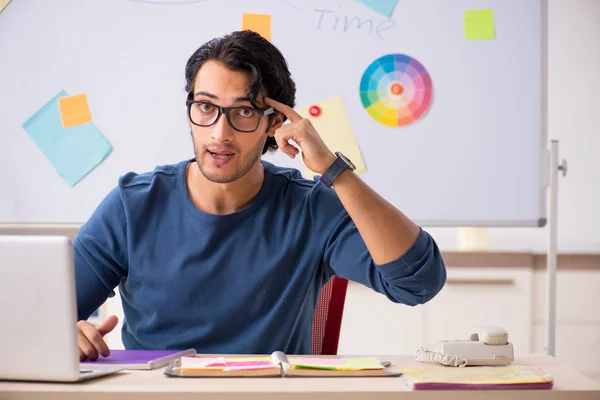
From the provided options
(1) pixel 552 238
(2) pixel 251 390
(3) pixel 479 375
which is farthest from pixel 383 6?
(2) pixel 251 390

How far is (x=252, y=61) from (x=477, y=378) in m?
0.78

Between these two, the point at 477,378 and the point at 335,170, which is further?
the point at 335,170

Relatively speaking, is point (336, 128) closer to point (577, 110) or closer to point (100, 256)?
point (577, 110)

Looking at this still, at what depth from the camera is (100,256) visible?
1540mm

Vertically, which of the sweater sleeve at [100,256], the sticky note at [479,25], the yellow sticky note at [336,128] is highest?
the sticky note at [479,25]

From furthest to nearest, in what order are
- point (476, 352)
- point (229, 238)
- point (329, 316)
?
point (329, 316)
point (229, 238)
point (476, 352)

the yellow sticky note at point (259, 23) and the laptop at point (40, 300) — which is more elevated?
the yellow sticky note at point (259, 23)

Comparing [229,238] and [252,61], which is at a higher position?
[252,61]

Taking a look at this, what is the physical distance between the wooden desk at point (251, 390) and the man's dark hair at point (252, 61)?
2.09ft

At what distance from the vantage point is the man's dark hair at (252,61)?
153 centimetres

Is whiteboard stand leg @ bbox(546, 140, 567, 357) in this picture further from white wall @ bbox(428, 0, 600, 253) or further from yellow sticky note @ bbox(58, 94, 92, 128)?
yellow sticky note @ bbox(58, 94, 92, 128)

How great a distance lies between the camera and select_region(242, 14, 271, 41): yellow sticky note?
2600 millimetres

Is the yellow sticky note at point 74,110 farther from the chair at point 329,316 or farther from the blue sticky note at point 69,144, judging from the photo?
the chair at point 329,316

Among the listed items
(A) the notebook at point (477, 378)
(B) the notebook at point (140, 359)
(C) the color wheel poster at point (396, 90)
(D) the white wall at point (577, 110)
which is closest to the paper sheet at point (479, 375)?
(A) the notebook at point (477, 378)
